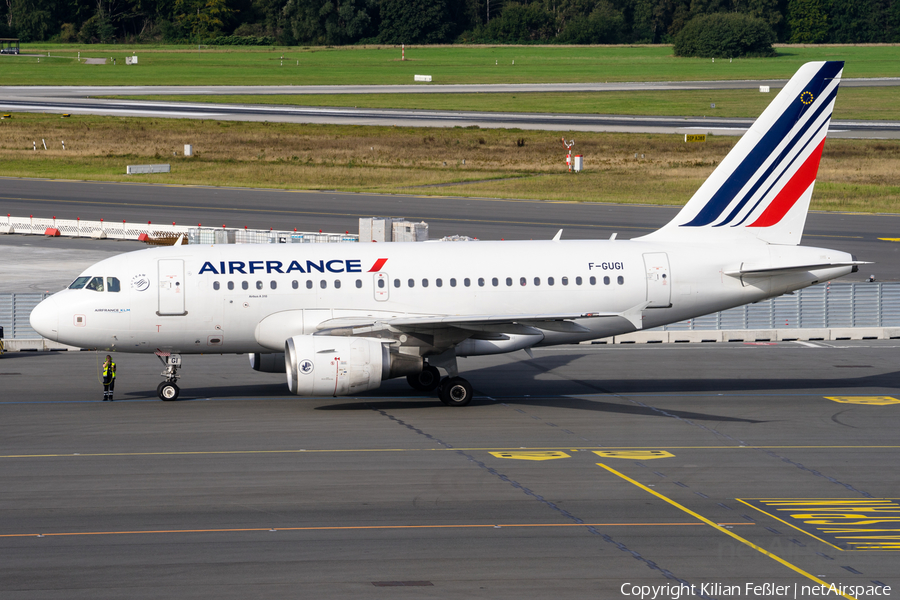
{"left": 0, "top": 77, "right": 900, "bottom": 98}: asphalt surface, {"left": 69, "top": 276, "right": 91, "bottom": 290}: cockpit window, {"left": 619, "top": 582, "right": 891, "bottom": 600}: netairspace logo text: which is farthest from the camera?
{"left": 0, "top": 77, "right": 900, "bottom": 98}: asphalt surface

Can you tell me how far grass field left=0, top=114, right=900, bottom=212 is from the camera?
8394cm

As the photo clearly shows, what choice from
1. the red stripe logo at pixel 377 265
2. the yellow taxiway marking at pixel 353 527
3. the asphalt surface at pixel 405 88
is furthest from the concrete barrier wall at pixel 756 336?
the asphalt surface at pixel 405 88

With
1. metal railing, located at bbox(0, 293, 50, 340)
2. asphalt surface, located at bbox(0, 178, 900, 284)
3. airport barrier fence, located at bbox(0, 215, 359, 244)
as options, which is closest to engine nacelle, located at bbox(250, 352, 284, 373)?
metal railing, located at bbox(0, 293, 50, 340)

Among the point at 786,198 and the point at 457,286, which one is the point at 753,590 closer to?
the point at 457,286

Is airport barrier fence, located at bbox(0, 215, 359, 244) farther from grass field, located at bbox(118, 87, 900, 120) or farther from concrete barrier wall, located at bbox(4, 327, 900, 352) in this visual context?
grass field, located at bbox(118, 87, 900, 120)

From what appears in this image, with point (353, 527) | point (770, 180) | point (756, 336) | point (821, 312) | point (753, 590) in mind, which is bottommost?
point (753, 590)

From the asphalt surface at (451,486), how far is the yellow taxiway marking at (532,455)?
189 mm

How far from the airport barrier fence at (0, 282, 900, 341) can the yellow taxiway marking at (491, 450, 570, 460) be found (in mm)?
17757

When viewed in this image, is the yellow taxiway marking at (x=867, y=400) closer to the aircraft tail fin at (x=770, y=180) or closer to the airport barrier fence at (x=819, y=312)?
the aircraft tail fin at (x=770, y=180)

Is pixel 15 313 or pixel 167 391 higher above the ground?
pixel 15 313

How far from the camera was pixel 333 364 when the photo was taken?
2819cm

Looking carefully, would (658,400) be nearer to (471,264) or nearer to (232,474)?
(471,264)

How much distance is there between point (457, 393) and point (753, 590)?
578 inches

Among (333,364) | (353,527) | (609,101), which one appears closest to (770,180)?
(333,364)
